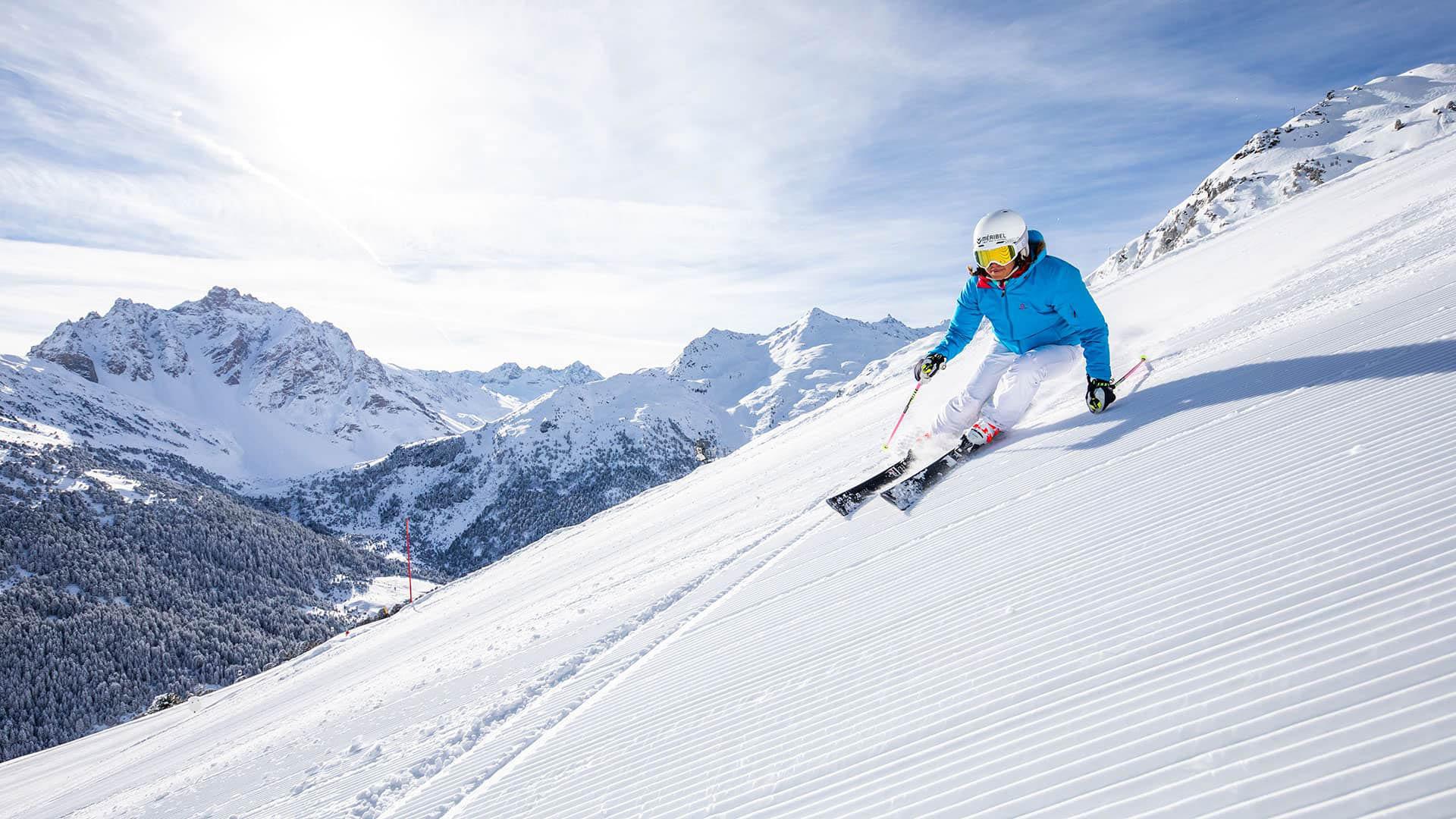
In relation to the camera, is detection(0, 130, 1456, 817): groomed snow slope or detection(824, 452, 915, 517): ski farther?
detection(824, 452, 915, 517): ski

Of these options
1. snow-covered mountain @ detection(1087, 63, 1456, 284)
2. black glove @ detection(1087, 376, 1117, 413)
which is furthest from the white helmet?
snow-covered mountain @ detection(1087, 63, 1456, 284)

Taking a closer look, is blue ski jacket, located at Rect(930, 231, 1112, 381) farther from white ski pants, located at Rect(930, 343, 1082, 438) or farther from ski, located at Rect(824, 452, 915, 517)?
ski, located at Rect(824, 452, 915, 517)

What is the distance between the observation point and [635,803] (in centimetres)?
385

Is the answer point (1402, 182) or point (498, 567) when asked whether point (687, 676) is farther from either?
point (1402, 182)

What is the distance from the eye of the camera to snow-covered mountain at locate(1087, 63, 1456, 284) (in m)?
67.5

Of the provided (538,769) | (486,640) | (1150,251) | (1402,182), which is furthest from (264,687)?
(1150,251)

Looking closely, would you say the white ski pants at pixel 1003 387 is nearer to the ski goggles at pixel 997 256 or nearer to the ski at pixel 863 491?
the ski at pixel 863 491

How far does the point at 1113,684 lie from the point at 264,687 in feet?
75.6

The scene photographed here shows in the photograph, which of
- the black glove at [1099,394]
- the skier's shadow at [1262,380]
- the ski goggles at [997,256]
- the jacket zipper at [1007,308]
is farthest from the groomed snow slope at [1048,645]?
the ski goggles at [997,256]

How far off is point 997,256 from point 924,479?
281 centimetres

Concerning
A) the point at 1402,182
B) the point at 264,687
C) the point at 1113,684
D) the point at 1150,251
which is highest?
the point at 1150,251

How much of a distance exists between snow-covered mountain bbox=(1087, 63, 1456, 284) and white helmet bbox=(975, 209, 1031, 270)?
203 ft

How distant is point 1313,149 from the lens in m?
79.1

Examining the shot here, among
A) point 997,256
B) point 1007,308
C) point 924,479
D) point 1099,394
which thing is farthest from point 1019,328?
point 924,479
